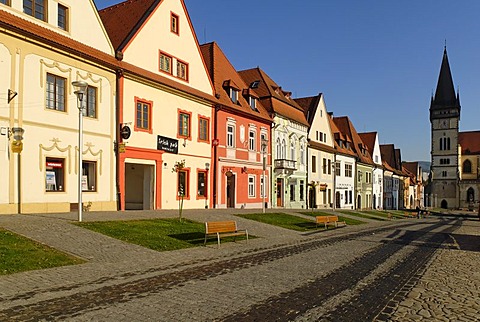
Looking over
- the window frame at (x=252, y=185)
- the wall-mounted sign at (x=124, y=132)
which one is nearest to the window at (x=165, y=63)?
the wall-mounted sign at (x=124, y=132)

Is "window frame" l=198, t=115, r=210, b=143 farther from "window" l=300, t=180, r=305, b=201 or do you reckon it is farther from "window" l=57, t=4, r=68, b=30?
"window" l=300, t=180, r=305, b=201

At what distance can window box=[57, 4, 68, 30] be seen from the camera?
20.0 m

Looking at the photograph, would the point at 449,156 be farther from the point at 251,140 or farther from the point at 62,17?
the point at 62,17

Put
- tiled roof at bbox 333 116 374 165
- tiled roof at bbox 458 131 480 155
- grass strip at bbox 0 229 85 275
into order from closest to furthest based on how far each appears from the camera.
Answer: grass strip at bbox 0 229 85 275 < tiled roof at bbox 333 116 374 165 < tiled roof at bbox 458 131 480 155

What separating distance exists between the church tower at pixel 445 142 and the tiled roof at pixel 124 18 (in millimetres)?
104771

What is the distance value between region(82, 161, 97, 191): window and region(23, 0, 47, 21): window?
6.96 m

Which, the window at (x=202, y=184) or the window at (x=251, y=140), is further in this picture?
the window at (x=251, y=140)

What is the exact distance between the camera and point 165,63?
27031 mm

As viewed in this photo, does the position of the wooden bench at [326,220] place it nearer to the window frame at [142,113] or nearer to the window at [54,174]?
the window frame at [142,113]

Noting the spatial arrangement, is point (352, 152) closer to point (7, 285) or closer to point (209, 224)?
point (209, 224)

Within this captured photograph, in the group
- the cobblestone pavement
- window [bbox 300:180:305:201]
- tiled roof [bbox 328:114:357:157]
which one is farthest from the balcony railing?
the cobblestone pavement

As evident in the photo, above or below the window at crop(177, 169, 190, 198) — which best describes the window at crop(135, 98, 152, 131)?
above

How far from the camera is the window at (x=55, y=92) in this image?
62.8ft

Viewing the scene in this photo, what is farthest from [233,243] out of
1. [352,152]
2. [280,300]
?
[352,152]
